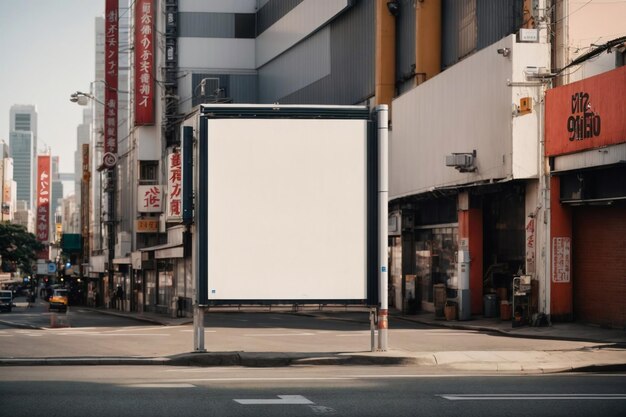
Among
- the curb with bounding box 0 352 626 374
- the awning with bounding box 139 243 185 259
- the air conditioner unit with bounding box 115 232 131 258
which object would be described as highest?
the air conditioner unit with bounding box 115 232 131 258

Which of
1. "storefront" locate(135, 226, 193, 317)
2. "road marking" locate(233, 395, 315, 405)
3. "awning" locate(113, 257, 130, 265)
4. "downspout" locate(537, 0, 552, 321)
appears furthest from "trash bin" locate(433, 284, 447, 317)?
"awning" locate(113, 257, 130, 265)

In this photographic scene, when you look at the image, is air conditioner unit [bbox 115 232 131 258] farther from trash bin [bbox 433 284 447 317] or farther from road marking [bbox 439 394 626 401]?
road marking [bbox 439 394 626 401]

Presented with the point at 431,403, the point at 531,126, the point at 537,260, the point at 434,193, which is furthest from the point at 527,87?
the point at 431,403

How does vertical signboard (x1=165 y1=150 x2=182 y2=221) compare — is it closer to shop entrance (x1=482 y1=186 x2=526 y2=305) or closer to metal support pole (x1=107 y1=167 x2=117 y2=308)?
shop entrance (x1=482 y1=186 x2=526 y2=305)

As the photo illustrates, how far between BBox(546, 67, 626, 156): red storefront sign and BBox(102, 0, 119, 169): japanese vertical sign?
49661 millimetres

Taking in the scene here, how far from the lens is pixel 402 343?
24438 mm

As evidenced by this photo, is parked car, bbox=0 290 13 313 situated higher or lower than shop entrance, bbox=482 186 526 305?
lower

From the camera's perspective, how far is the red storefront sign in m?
26.8

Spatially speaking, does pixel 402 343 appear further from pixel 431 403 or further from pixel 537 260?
pixel 431 403

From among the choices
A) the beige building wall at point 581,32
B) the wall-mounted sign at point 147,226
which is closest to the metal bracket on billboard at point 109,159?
the wall-mounted sign at point 147,226

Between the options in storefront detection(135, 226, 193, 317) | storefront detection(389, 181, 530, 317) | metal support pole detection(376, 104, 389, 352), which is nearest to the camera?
metal support pole detection(376, 104, 389, 352)

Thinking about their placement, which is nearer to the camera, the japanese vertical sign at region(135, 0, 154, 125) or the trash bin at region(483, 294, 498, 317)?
the trash bin at region(483, 294, 498, 317)

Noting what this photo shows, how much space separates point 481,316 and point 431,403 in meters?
24.5

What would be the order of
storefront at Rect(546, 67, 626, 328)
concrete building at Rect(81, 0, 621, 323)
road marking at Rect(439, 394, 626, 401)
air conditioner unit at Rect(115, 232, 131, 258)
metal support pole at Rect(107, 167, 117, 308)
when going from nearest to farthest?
road marking at Rect(439, 394, 626, 401)
storefront at Rect(546, 67, 626, 328)
concrete building at Rect(81, 0, 621, 323)
air conditioner unit at Rect(115, 232, 131, 258)
metal support pole at Rect(107, 167, 117, 308)
